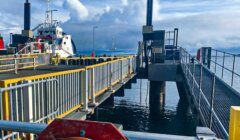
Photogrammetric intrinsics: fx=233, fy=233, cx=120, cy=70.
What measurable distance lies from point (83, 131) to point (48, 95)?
6028 mm

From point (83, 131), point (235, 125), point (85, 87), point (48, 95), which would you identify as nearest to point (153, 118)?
point (85, 87)

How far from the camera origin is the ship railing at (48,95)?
18.3 ft

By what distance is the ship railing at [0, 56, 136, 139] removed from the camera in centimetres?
557

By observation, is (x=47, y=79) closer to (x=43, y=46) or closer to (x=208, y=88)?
(x=208, y=88)

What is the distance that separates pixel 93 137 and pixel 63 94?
7.15m

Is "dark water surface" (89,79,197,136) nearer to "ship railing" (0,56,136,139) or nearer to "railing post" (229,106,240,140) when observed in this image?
"ship railing" (0,56,136,139)

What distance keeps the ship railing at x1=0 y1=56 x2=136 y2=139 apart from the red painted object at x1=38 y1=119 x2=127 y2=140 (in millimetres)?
2159

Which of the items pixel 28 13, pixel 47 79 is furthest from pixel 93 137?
pixel 28 13

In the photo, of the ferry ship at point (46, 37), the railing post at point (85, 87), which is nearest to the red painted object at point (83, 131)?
the railing post at point (85, 87)

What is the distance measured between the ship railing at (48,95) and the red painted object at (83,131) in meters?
2.16

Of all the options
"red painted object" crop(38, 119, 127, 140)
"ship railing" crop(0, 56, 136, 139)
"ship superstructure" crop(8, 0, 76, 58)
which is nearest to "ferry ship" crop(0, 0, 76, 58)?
"ship superstructure" crop(8, 0, 76, 58)

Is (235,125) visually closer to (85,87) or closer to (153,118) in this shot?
(85,87)

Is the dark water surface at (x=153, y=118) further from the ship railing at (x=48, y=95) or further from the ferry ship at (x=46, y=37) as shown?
the ferry ship at (x=46, y=37)

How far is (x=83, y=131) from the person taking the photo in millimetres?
1501
